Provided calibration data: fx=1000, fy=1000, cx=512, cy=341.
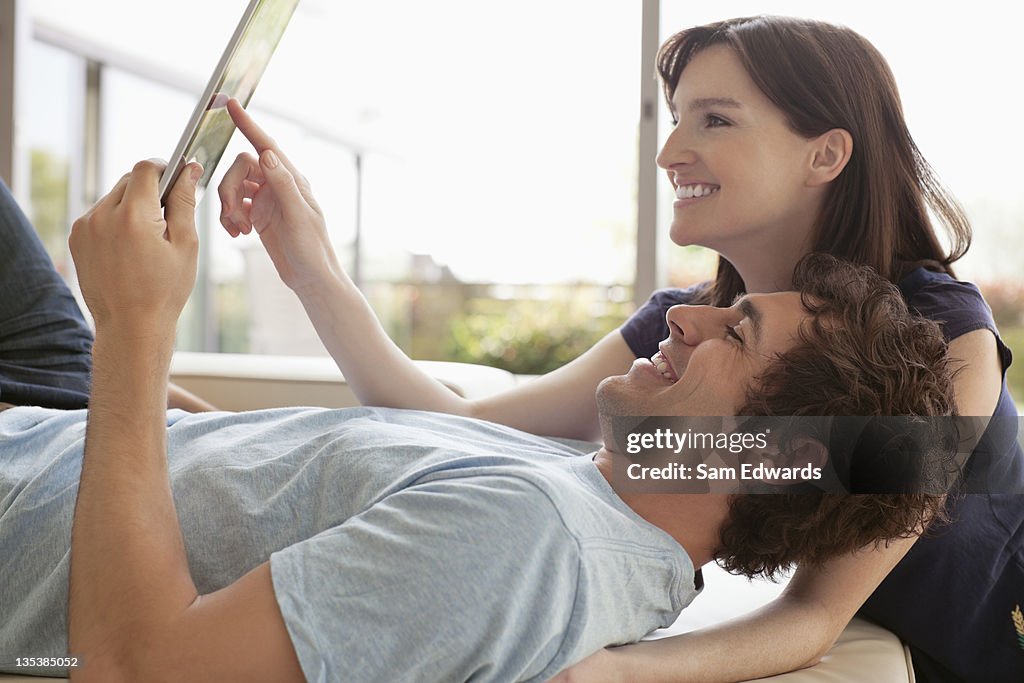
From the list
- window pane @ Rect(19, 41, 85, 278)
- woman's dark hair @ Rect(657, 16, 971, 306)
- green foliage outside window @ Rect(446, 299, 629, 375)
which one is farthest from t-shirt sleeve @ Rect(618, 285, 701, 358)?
green foliage outside window @ Rect(446, 299, 629, 375)

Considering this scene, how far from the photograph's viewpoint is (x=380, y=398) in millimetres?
1551

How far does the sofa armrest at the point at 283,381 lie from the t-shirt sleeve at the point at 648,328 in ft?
1.49

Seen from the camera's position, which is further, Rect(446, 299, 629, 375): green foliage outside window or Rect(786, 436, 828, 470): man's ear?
Rect(446, 299, 629, 375): green foliage outside window

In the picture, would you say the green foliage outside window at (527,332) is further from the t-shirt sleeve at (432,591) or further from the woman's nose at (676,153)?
the t-shirt sleeve at (432,591)

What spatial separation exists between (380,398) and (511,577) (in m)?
0.76

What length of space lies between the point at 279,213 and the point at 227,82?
1.35ft

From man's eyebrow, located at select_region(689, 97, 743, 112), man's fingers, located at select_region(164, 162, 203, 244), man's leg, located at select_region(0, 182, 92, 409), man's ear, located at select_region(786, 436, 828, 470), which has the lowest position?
man's ear, located at select_region(786, 436, 828, 470)

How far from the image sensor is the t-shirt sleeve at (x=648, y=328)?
1.62 meters

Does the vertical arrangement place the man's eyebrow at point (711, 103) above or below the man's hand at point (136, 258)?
above

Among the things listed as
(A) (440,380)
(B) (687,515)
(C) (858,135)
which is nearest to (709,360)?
(B) (687,515)

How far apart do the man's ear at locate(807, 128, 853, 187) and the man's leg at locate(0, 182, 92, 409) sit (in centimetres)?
122

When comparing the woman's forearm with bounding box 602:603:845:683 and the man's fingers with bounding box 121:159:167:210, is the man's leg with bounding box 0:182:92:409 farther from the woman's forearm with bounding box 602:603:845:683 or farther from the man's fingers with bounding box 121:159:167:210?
the woman's forearm with bounding box 602:603:845:683

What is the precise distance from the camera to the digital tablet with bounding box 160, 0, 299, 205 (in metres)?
0.97


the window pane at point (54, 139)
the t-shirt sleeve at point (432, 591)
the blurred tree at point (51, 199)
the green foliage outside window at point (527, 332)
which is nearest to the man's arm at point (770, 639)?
the t-shirt sleeve at point (432, 591)
